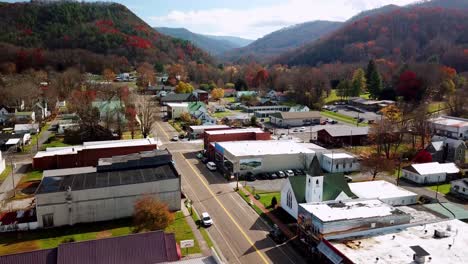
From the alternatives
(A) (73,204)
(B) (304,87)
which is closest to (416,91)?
(B) (304,87)

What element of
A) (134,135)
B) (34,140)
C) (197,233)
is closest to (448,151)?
(197,233)

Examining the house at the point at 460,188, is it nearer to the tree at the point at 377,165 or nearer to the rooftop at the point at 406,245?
the tree at the point at 377,165

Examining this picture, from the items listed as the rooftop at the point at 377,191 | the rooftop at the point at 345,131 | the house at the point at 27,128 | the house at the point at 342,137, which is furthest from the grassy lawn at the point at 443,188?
the house at the point at 27,128

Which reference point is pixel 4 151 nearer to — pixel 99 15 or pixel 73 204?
pixel 73 204

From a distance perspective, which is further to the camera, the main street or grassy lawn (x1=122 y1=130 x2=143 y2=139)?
grassy lawn (x1=122 y1=130 x2=143 y2=139)

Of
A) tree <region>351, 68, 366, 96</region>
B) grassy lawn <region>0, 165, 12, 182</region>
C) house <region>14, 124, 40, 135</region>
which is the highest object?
tree <region>351, 68, 366, 96</region>

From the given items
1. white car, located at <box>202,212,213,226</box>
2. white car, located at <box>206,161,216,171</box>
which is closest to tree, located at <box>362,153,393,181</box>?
white car, located at <box>206,161,216,171</box>

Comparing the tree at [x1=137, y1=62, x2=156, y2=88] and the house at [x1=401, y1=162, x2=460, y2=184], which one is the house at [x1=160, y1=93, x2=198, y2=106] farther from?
the house at [x1=401, y1=162, x2=460, y2=184]
